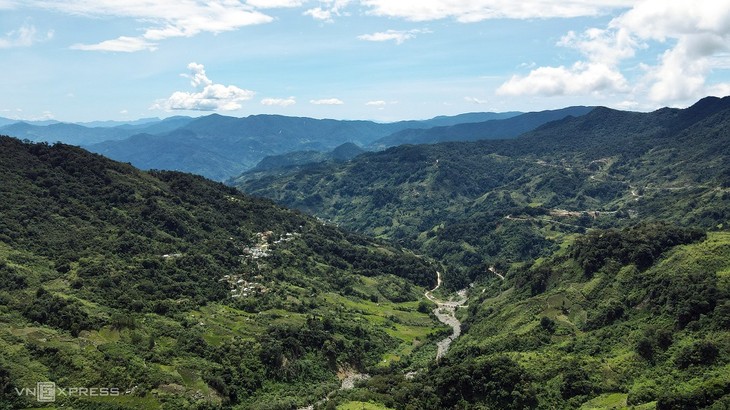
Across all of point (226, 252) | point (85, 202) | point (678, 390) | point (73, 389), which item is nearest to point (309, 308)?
point (226, 252)

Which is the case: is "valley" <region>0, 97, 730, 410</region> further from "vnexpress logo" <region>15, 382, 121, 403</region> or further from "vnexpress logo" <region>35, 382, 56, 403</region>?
"vnexpress logo" <region>35, 382, 56, 403</region>

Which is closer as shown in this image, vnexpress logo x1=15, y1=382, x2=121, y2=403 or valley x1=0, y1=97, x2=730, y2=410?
vnexpress logo x1=15, y1=382, x2=121, y2=403

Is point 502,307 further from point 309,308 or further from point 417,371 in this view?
point 309,308

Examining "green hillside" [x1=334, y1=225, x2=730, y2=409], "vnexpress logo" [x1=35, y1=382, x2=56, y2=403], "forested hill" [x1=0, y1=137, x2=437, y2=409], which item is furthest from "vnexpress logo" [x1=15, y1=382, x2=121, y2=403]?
"green hillside" [x1=334, y1=225, x2=730, y2=409]

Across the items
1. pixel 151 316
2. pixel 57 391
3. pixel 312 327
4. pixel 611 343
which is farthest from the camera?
pixel 312 327

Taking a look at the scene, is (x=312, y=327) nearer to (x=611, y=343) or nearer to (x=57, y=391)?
(x=57, y=391)

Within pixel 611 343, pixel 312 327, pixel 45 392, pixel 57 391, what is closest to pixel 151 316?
pixel 57 391
